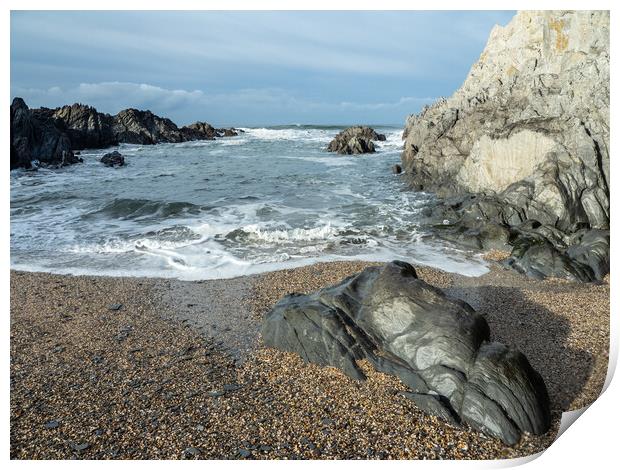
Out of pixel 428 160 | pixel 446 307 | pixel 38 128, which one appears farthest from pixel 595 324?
pixel 38 128

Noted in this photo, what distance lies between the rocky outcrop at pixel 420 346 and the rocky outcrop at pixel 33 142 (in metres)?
36.5

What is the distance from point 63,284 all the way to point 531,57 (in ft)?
87.8

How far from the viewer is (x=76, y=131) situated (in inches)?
2062

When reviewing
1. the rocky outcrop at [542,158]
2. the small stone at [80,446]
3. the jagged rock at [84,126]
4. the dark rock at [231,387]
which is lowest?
the small stone at [80,446]

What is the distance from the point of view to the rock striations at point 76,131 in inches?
1464

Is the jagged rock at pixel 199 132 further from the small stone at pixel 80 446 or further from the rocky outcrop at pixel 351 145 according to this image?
the small stone at pixel 80 446

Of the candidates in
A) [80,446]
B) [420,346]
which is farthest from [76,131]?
[420,346]

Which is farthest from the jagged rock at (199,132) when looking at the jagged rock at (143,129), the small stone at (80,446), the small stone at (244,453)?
the small stone at (244,453)

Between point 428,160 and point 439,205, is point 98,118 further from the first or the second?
point 439,205

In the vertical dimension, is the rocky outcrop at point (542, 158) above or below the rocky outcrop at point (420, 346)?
above

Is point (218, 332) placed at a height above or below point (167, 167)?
below

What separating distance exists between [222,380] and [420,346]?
9.73 feet

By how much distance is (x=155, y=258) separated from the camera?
12.8 metres

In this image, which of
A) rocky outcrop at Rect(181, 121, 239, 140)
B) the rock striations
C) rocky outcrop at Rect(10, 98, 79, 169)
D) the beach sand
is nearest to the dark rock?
the beach sand
